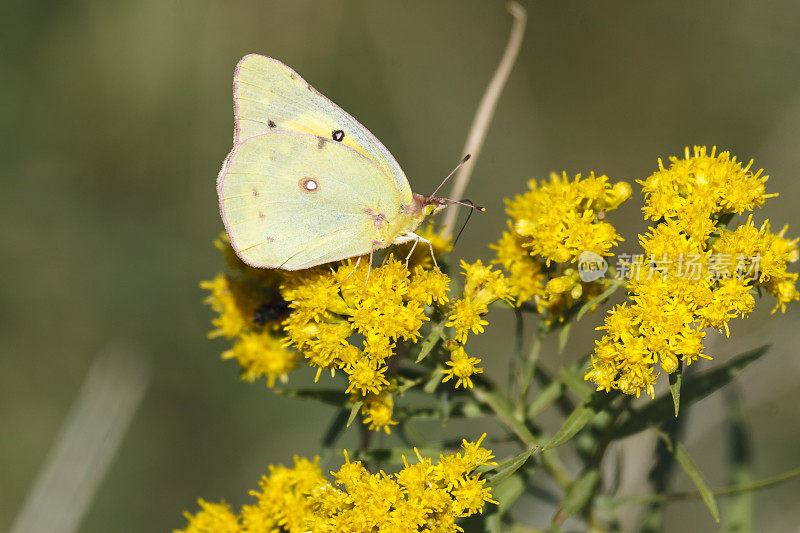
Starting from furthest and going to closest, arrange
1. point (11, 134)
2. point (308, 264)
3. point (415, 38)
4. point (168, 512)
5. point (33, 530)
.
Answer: point (415, 38)
point (11, 134)
point (168, 512)
point (33, 530)
point (308, 264)

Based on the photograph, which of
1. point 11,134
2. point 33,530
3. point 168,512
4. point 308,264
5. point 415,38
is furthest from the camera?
point 415,38

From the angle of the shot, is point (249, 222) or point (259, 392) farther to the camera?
point (259, 392)

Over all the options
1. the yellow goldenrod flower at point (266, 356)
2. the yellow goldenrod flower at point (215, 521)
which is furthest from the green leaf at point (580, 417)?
the yellow goldenrod flower at point (215, 521)

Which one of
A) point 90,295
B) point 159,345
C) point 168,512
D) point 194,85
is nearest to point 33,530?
point 168,512

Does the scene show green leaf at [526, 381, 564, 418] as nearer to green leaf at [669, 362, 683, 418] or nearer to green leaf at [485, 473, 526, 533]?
green leaf at [485, 473, 526, 533]

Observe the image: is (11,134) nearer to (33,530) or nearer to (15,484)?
(15,484)

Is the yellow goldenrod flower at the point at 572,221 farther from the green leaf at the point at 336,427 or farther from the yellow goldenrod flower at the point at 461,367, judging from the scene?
the green leaf at the point at 336,427
